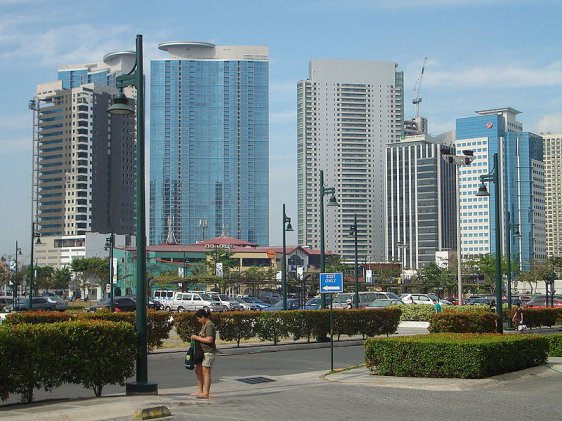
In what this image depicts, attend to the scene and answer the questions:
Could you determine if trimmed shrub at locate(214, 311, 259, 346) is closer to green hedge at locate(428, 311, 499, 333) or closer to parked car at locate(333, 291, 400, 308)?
green hedge at locate(428, 311, 499, 333)

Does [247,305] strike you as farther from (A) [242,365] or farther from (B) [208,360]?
(B) [208,360]

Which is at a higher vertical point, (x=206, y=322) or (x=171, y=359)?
(x=206, y=322)

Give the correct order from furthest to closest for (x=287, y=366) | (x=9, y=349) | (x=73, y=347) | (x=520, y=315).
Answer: (x=520, y=315) < (x=287, y=366) < (x=73, y=347) < (x=9, y=349)

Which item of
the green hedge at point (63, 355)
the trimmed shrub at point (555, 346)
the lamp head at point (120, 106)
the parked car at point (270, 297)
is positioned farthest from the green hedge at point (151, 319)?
the parked car at point (270, 297)

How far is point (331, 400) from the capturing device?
16.5 meters

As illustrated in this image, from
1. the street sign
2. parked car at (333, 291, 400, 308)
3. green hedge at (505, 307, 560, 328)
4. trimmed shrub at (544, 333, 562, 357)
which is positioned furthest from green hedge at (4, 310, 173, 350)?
parked car at (333, 291, 400, 308)

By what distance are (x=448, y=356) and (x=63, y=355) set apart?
9602mm

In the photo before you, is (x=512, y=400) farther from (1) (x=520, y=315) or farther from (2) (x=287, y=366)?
(1) (x=520, y=315)

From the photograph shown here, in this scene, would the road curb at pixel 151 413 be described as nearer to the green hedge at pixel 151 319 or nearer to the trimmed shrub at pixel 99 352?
the trimmed shrub at pixel 99 352

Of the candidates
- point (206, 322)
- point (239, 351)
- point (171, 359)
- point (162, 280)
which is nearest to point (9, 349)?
point (206, 322)

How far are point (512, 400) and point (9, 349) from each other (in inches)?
384

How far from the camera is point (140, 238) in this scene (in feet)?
54.9

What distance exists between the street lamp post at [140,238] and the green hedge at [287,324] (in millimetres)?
14495

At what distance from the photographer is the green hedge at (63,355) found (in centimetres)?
1476
